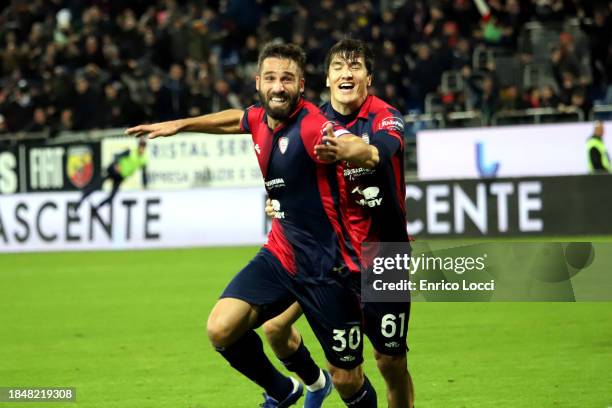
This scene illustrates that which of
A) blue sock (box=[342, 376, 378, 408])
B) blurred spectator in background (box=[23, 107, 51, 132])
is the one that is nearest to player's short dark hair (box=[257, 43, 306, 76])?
blue sock (box=[342, 376, 378, 408])

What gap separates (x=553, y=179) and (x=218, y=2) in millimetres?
12581

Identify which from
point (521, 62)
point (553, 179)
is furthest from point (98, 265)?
point (521, 62)

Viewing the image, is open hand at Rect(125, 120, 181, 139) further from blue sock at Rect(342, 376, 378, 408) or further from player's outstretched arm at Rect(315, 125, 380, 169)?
blue sock at Rect(342, 376, 378, 408)

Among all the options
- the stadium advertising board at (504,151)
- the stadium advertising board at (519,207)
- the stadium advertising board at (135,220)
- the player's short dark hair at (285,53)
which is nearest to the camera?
the player's short dark hair at (285,53)

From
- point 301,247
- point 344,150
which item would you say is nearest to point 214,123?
point 301,247

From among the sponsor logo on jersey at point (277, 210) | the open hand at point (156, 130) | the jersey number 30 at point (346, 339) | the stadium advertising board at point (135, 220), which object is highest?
the open hand at point (156, 130)

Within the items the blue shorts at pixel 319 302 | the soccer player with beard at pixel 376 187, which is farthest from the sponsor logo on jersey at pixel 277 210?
the blue shorts at pixel 319 302

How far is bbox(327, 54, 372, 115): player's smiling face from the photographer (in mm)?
6723

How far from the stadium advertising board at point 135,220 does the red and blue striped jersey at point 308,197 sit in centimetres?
1503

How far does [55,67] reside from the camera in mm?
27875

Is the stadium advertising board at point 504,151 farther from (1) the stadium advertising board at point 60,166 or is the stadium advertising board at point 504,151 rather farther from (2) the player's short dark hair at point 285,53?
(2) the player's short dark hair at point 285,53

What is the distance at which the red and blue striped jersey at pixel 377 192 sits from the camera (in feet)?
21.3

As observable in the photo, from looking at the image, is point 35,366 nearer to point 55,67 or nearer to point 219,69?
point 219,69

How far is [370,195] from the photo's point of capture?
21.5 feet
